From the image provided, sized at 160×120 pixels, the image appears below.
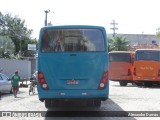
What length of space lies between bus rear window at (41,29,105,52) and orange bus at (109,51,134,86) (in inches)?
780

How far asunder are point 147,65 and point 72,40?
18.8m

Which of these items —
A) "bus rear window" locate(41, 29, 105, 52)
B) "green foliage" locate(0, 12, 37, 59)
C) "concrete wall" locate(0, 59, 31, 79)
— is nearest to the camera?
"bus rear window" locate(41, 29, 105, 52)

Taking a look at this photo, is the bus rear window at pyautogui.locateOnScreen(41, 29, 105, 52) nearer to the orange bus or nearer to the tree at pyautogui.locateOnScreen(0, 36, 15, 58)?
the orange bus

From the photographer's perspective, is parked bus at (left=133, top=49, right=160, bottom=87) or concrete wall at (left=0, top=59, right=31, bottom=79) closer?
parked bus at (left=133, top=49, right=160, bottom=87)

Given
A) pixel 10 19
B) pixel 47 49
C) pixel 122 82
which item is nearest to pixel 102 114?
pixel 47 49

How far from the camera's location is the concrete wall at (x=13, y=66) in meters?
44.5

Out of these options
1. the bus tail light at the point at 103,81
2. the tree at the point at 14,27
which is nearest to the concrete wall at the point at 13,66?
the bus tail light at the point at 103,81

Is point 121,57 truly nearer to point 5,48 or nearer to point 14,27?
point 5,48

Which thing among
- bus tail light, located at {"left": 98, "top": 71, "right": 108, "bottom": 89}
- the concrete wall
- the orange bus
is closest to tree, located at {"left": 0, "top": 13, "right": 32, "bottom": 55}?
the concrete wall

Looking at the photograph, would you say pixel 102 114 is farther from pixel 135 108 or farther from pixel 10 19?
pixel 10 19

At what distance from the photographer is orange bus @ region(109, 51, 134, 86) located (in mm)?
33281

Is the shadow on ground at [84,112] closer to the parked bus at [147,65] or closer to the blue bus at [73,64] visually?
the blue bus at [73,64]

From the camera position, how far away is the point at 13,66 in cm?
4803

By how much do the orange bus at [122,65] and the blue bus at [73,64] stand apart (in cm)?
1981
